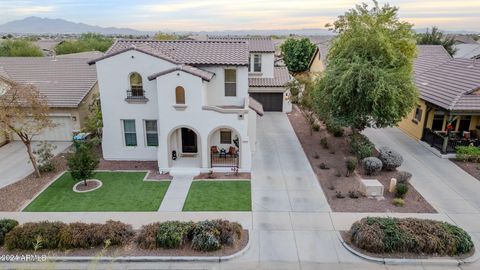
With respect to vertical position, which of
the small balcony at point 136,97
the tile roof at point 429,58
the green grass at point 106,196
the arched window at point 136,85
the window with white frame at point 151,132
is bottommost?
the green grass at point 106,196

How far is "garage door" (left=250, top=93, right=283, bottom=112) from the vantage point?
31750 mm

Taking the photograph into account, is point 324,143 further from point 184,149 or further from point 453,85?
point 453,85

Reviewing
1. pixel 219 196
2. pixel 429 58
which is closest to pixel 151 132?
pixel 219 196

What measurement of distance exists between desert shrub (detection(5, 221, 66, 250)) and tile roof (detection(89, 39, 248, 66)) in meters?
9.69

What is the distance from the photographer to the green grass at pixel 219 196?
14.3 meters

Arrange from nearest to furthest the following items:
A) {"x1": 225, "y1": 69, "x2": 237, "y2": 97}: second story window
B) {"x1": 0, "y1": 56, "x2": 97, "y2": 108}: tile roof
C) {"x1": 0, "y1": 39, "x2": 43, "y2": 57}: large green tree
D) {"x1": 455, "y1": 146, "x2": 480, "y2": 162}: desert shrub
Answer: {"x1": 225, "y1": 69, "x2": 237, "y2": 97}: second story window
{"x1": 455, "y1": 146, "x2": 480, "y2": 162}: desert shrub
{"x1": 0, "y1": 56, "x2": 97, "y2": 108}: tile roof
{"x1": 0, "y1": 39, "x2": 43, "y2": 57}: large green tree

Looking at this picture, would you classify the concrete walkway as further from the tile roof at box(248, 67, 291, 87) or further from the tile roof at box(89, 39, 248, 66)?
the tile roof at box(248, 67, 291, 87)

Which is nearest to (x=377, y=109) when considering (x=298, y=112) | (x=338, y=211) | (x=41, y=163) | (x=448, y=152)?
(x=448, y=152)

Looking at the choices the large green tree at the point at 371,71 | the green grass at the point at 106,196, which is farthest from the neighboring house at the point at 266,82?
the green grass at the point at 106,196

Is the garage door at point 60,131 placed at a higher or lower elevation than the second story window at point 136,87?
lower

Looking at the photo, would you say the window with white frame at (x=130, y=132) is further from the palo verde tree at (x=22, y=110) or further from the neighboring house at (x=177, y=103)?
the palo verde tree at (x=22, y=110)

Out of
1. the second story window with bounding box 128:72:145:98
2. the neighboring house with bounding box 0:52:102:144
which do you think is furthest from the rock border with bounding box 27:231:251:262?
the neighboring house with bounding box 0:52:102:144

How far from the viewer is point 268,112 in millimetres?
31922

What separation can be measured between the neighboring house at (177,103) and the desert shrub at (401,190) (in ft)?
23.7
